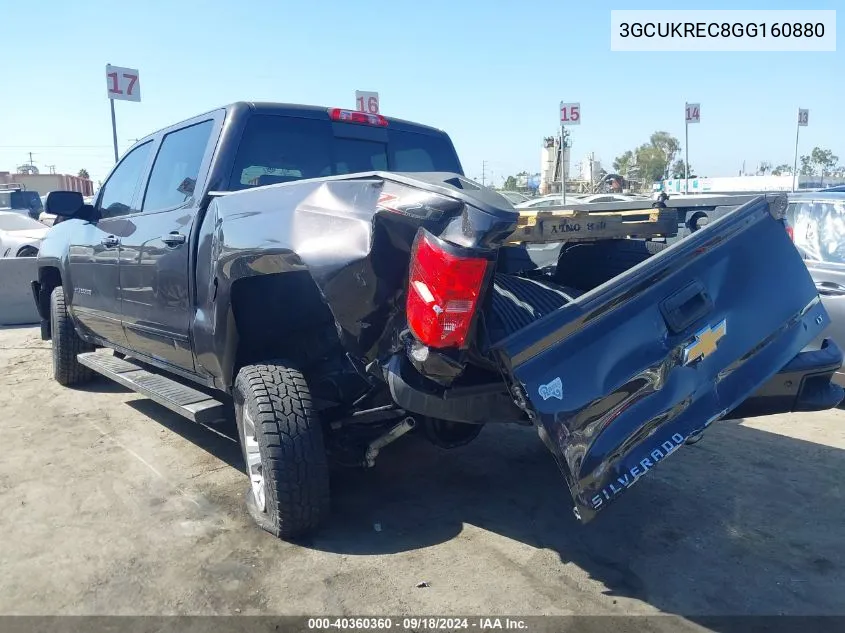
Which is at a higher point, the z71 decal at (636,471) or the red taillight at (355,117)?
the red taillight at (355,117)

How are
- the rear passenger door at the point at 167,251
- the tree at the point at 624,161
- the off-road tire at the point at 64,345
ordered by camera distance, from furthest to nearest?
the tree at the point at 624,161 → the off-road tire at the point at 64,345 → the rear passenger door at the point at 167,251

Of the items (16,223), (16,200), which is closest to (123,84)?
(16,223)

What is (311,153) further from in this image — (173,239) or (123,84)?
(123,84)

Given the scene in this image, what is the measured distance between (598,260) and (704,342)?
1.28 meters

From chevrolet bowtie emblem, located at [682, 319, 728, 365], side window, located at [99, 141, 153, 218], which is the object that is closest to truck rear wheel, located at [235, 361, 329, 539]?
chevrolet bowtie emblem, located at [682, 319, 728, 365]

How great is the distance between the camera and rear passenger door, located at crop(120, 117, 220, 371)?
3.87 metres

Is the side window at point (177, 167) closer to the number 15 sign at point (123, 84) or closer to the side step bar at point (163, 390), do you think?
the side step bar at point (163, 390)

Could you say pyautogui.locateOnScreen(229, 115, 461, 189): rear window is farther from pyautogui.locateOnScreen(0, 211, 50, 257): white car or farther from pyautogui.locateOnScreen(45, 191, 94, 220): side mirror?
pyautogui.locateOnScreen(0, 211, 50, 257): white car

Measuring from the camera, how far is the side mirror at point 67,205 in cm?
501

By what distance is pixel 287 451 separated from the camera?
3.14m

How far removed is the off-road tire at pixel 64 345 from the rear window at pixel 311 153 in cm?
295

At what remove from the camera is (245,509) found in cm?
371

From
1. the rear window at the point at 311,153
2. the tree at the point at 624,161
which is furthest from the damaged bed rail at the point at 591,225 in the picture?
the tree at the point at 624,161

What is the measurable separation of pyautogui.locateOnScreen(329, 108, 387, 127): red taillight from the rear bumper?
274 centimetres
